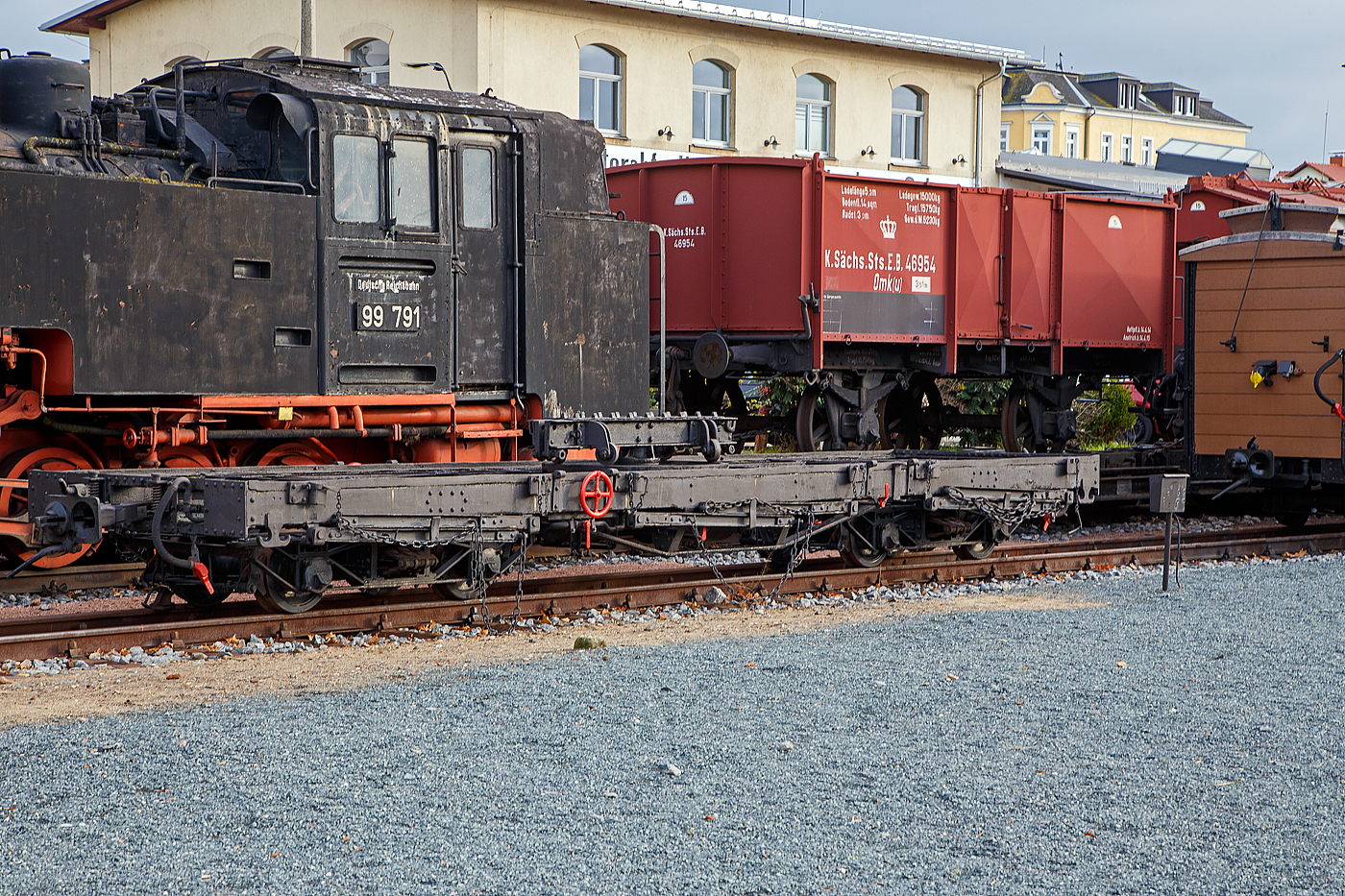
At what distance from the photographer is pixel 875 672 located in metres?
6.95

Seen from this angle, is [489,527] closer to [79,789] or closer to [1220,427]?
[79,789]

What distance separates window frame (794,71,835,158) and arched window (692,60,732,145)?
1.61 metres

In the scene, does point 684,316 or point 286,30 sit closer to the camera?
point 684,316

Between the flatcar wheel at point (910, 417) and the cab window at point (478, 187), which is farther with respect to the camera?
the flatcar wheel at point (910, 417)

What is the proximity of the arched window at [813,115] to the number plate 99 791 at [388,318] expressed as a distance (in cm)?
1837

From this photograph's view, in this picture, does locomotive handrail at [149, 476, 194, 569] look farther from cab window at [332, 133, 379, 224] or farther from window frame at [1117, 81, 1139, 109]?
window frame at [1117, 81, 1139, 109]

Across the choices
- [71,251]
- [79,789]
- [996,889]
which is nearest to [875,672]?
[996,889]

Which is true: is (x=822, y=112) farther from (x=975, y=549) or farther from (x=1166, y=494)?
(x=1166, y=494)

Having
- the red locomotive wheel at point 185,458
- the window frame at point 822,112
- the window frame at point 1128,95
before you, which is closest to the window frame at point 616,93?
the window frame at point 822,112

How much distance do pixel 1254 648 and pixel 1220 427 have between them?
6.57 m

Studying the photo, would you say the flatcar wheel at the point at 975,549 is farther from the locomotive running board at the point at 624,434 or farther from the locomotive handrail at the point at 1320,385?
the locomotive handrail at the point at 1320,385

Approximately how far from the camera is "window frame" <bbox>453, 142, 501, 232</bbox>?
29.7ft

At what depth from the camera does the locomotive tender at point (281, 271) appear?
7.98m

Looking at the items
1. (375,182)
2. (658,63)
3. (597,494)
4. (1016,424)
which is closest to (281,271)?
(375,182)
